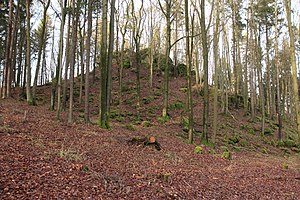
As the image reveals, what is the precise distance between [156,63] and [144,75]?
4.06 meters

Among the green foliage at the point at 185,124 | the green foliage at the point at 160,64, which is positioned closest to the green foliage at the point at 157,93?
the green foliage at the point at 160,64

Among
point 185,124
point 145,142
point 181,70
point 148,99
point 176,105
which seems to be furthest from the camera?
point 181,70

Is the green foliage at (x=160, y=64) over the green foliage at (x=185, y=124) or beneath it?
over

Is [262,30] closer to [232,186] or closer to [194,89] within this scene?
[194,89]

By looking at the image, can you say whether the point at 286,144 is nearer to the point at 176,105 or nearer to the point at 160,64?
the point at 176,105

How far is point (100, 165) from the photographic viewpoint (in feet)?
21.6

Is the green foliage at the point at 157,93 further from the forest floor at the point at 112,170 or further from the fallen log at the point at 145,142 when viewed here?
the fallen log at the point at 145,142

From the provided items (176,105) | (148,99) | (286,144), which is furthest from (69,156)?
(148,99)

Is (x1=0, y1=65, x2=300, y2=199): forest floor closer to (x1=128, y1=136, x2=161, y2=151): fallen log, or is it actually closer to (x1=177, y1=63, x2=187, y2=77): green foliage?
(x1=128, y1=136, x2=161, y2=151): fallen log

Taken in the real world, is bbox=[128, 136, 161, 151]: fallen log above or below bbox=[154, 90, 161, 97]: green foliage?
below

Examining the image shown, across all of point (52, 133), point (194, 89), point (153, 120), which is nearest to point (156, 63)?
point (194, 89)

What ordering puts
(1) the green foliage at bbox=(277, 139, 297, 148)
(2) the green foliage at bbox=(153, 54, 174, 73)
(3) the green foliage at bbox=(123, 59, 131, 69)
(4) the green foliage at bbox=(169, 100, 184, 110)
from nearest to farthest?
1. (1) the green foliage at bbox=(277, 139, 297, 148)
2. (4) the green foliage at bbox=(169, 100, 184, 110)
3. (2) the green foliage at bbox=(153, 54, 174, 73)
4. (3) the green foliage at bbox=(123, 59, 131, 69)

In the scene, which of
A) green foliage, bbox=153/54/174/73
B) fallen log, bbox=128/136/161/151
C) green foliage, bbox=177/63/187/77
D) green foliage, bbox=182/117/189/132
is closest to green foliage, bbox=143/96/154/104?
green foliage, bbox=182/117/189/132

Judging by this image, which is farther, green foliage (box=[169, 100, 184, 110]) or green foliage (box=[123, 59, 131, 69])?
green foliage (box=[123, 59, 131, 69])
